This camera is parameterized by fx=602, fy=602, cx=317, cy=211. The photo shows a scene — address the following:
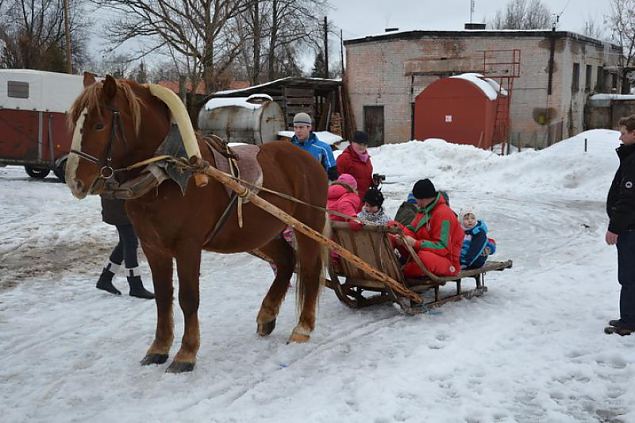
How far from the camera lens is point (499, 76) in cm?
2580

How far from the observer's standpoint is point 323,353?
4.45 m

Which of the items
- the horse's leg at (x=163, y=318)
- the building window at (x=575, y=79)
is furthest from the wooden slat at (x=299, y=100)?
the horse's leg at (x=163, y=318)

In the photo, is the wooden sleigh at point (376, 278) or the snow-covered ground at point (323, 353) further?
the wooden sleigh at point (376, 278)

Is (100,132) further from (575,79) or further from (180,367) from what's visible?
(575,79)

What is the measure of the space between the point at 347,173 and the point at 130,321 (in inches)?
122

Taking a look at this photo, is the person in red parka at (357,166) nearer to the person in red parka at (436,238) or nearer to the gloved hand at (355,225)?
the person in red parka at (436,238)

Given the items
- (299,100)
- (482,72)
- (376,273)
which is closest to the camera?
(376,273)

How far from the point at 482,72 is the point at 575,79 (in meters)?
4.56

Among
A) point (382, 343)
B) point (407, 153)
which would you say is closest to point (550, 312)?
point (382, 343)

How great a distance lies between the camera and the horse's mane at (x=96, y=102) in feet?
11.7

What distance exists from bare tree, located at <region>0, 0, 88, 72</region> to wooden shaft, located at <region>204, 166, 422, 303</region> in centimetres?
3283

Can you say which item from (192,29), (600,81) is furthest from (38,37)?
(600,81)

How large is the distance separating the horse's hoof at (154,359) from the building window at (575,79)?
26.5m

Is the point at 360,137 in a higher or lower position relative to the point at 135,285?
higher
